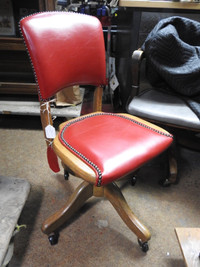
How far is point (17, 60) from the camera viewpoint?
1898mm

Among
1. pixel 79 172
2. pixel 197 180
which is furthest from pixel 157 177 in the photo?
pixel 79 172

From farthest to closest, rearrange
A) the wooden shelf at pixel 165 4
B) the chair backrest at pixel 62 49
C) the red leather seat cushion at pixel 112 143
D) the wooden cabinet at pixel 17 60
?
A: 1. the wooden cabinet at pixel 17 60
2. the wooden shelf at pixel 165 4
3. the chair backrest at pixel 62 49
4. the red leather seat cushion at pixel 112 143

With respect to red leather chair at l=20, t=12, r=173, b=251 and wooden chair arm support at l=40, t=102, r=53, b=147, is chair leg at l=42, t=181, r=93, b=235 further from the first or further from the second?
wooden chair arm support at l=40, t=102, r=53, b=147

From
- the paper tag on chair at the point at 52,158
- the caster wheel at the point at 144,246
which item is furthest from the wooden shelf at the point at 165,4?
the caster wheel at the point at 144,246

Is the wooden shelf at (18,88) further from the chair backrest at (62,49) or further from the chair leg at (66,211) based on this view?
the chair leg at (66,211)

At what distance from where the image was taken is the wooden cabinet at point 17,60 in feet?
5.18

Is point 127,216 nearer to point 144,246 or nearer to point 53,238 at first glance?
point 144,246

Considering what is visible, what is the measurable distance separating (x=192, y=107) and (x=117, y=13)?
1292 mm

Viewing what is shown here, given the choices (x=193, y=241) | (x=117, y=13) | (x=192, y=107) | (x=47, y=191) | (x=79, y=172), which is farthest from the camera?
(x=117, y=13)

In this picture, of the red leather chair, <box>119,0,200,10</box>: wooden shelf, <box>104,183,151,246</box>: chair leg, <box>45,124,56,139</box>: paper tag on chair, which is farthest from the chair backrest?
<box>104,183,151,246</box>: chair leg

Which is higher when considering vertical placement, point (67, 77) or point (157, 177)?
point (67, 77)

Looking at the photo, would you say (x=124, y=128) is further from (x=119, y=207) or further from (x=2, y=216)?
(x=2, y=216)

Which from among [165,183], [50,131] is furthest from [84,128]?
[165,183]

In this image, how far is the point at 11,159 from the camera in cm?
144
